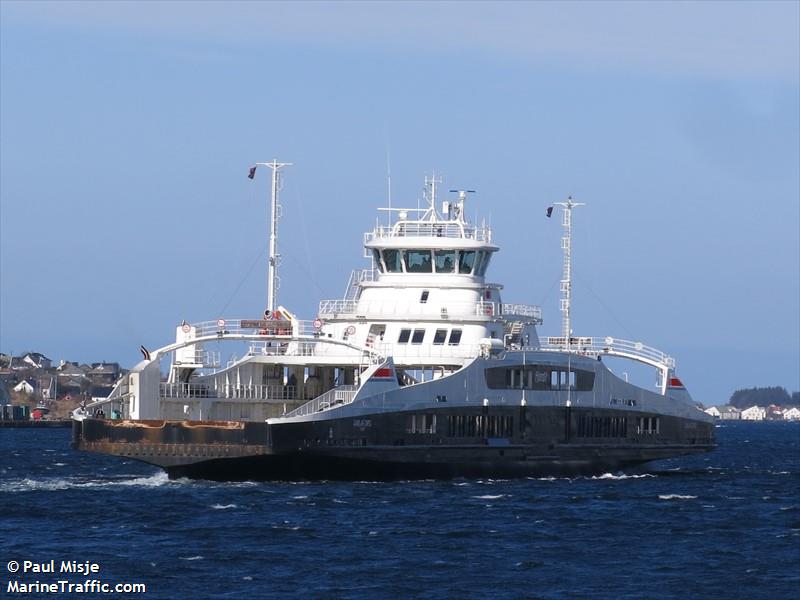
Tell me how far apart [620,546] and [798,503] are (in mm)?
14515

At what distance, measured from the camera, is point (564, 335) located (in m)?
66.3

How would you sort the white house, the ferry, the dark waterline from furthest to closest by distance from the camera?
1. the white house
2. the ferry
3. the dark waterline

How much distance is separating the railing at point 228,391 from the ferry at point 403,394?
0.05 metres

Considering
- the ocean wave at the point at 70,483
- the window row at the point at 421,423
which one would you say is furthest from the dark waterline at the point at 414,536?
the window row at the point at 421,423

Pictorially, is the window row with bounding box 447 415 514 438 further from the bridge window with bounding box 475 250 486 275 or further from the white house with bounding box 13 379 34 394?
the white house with bounding box 13 379 34 394

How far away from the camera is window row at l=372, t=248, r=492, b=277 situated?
200 feet

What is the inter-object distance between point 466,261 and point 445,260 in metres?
0.74

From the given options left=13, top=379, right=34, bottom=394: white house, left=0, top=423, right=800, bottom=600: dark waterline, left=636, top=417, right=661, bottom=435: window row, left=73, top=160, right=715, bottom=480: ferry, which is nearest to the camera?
left=0, top=423, right=800, bottom=600: dark waterline

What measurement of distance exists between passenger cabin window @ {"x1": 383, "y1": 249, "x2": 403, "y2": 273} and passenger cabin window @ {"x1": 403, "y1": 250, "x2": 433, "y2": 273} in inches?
9.5

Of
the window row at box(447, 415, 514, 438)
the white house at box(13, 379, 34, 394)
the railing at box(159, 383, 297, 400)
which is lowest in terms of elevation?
the window row at box(447, 415, 514, 438)

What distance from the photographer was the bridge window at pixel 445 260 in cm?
6097

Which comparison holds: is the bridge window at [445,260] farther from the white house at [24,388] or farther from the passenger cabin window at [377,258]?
the white house at [24,388]

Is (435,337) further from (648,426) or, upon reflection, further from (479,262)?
(648,426)

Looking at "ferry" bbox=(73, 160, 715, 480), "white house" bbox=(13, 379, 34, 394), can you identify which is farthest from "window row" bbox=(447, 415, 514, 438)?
"white house" bbox=(13, 379, 34, 394)
